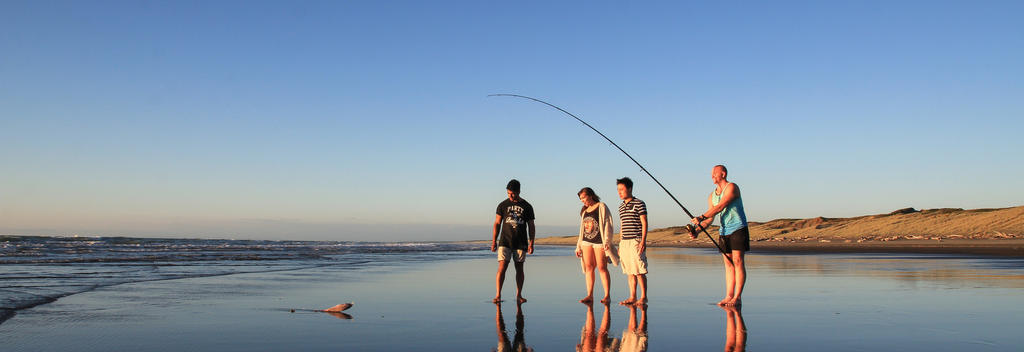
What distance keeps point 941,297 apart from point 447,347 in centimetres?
596

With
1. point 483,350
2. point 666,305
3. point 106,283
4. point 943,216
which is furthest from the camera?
point 943,216

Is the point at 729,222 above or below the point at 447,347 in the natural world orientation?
above

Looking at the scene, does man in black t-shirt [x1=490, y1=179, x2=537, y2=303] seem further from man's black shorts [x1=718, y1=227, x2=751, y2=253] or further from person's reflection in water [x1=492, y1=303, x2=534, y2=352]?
man's black shorts [x1=718, y1=227, x2=751, y2=253]

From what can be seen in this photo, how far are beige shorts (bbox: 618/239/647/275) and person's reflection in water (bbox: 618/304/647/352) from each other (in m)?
1.05

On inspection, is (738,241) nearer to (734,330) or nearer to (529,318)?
(734,330)

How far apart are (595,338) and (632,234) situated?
9.50 feet

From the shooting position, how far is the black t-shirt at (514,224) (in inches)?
336

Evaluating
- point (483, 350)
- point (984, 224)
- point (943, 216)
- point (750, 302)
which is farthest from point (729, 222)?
point (943, 216)

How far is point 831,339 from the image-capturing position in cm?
512

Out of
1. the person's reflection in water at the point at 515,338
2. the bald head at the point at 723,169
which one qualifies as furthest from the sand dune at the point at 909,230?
the person's reflection in water at the point at 515,338

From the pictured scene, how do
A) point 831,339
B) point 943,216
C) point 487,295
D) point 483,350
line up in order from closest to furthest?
point 483,350, point 831,339, point 487,295, point 943,216

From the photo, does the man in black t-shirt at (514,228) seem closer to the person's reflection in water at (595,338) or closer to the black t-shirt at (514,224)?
the black t-shirt at (514,224)

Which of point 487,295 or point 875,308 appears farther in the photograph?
point 487,295

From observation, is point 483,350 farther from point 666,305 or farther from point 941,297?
point 941,297
